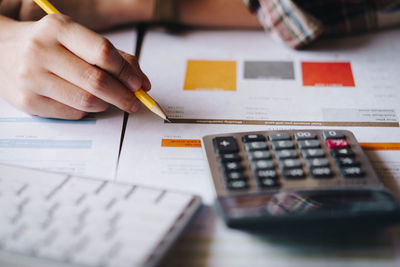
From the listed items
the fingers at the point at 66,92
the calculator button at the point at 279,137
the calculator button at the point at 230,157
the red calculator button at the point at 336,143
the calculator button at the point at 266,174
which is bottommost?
the calculator button at the point at 266,174

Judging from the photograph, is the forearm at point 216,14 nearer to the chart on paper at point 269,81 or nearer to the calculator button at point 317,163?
the chart on paper at point 269,81

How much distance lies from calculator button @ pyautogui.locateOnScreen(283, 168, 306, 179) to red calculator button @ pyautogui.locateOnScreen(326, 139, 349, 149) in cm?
5

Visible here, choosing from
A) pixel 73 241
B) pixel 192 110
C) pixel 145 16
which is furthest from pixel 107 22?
pixel 73 241

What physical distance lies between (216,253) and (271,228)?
51mm

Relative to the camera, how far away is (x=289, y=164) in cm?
37

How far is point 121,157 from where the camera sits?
43 cm

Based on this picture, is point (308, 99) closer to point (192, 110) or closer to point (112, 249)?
point (192, 110)

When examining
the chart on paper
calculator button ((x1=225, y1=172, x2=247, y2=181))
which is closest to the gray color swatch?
the chart on paper

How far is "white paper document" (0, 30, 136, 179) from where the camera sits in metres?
0.42

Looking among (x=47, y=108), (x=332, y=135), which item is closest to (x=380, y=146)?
(x=332, y=135)

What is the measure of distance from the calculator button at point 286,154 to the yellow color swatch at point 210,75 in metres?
0.16

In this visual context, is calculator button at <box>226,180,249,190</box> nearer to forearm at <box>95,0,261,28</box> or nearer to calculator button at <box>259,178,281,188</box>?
calculator button at <box>259,178,281,188</box>

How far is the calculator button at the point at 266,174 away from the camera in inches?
14.2

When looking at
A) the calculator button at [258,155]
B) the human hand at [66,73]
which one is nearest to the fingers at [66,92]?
the human hand at [66,73]
